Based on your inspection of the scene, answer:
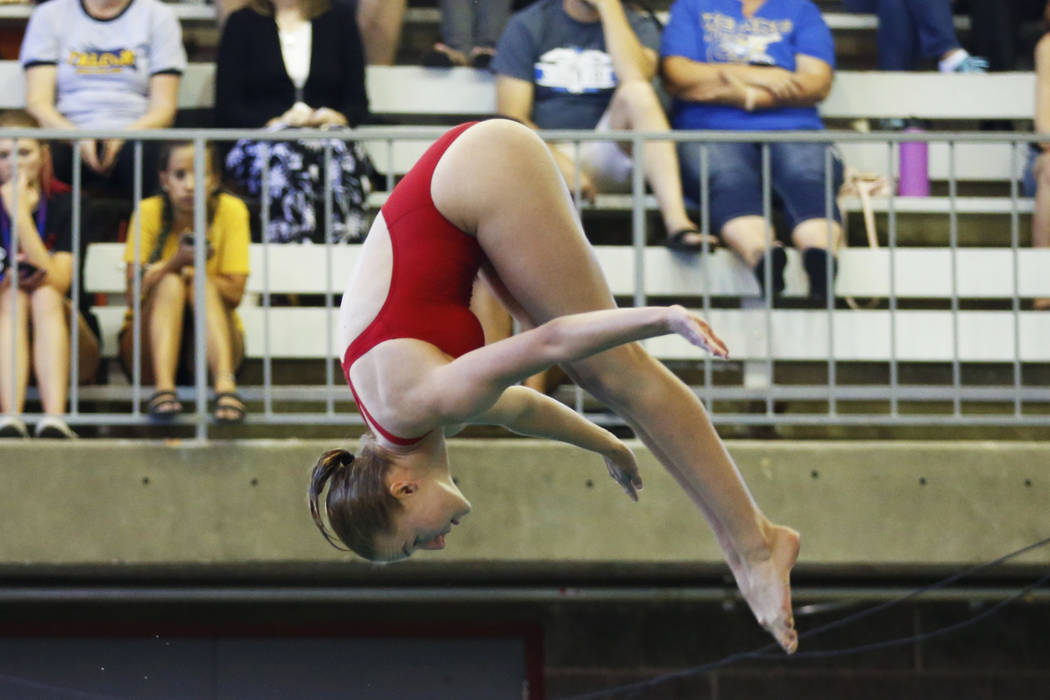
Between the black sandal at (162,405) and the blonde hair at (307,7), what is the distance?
1.56 metres

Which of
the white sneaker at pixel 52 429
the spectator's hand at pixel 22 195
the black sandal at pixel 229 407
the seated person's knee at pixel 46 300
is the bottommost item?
the white sneaker at pixel 52 429

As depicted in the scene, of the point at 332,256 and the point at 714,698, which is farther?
the point at 714,698

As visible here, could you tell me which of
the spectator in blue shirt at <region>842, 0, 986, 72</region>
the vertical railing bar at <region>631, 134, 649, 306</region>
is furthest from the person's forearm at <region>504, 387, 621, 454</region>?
the spectator in blue shirt at <region>842, 0, 986, 72</region>

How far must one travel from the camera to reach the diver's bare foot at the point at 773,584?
8.70ft

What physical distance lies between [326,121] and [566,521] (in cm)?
158

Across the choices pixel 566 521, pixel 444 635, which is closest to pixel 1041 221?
pixel 566 521

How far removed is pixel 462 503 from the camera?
2459mm

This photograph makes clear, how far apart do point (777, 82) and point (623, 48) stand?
1.80 feet

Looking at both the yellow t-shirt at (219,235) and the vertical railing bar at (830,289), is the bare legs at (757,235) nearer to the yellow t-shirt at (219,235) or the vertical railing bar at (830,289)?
the vertical railing bar at (830,289)

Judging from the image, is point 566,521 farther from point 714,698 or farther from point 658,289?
point 714,698

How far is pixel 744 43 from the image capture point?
469cm

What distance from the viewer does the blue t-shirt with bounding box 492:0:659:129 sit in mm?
4586

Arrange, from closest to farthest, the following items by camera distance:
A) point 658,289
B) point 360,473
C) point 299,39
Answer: point 360,473
point 658,289
point 299,39

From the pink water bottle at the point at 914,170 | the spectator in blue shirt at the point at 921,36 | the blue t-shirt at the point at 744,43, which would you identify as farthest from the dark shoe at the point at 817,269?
the spectator in blue shirt at the point at 921,36
